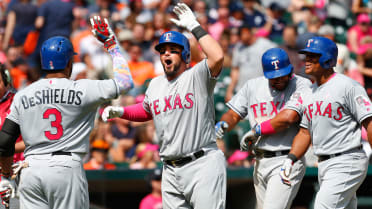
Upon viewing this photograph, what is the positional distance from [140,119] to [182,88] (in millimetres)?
725

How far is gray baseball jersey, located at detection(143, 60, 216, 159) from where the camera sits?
5.95 m

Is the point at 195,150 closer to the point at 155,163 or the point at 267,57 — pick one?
the point at 267,57

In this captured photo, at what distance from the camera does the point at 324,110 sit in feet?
20.8

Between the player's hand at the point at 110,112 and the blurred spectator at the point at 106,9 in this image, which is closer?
the player's hand at the point at 110,112

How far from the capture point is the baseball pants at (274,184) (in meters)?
6.59

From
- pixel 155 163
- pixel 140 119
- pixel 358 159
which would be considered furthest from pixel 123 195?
pixel 358 159

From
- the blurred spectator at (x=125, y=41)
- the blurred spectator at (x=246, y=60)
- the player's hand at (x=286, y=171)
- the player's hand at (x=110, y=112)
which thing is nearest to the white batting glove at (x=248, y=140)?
the player's hand at (x=286, y=171)

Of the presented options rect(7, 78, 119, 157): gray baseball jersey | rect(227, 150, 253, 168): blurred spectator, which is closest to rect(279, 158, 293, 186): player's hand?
rect(7, 78, 119, 157): gray baseball jersey

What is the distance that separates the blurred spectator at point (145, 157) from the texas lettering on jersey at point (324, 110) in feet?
12.5

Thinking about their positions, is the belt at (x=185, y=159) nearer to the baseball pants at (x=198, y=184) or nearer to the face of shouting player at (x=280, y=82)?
the baseball pants at (x=198, y=184)

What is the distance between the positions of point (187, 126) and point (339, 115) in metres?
1.54

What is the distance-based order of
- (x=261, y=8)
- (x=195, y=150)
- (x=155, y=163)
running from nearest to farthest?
(x=195, y=150)
(x=155, y=163)
(x=261, y=8)

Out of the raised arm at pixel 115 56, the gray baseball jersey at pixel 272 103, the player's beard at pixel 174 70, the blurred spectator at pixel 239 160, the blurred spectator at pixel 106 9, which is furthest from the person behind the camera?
the blurred spectator at pixel 106 9

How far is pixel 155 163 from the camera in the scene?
32.3ft
